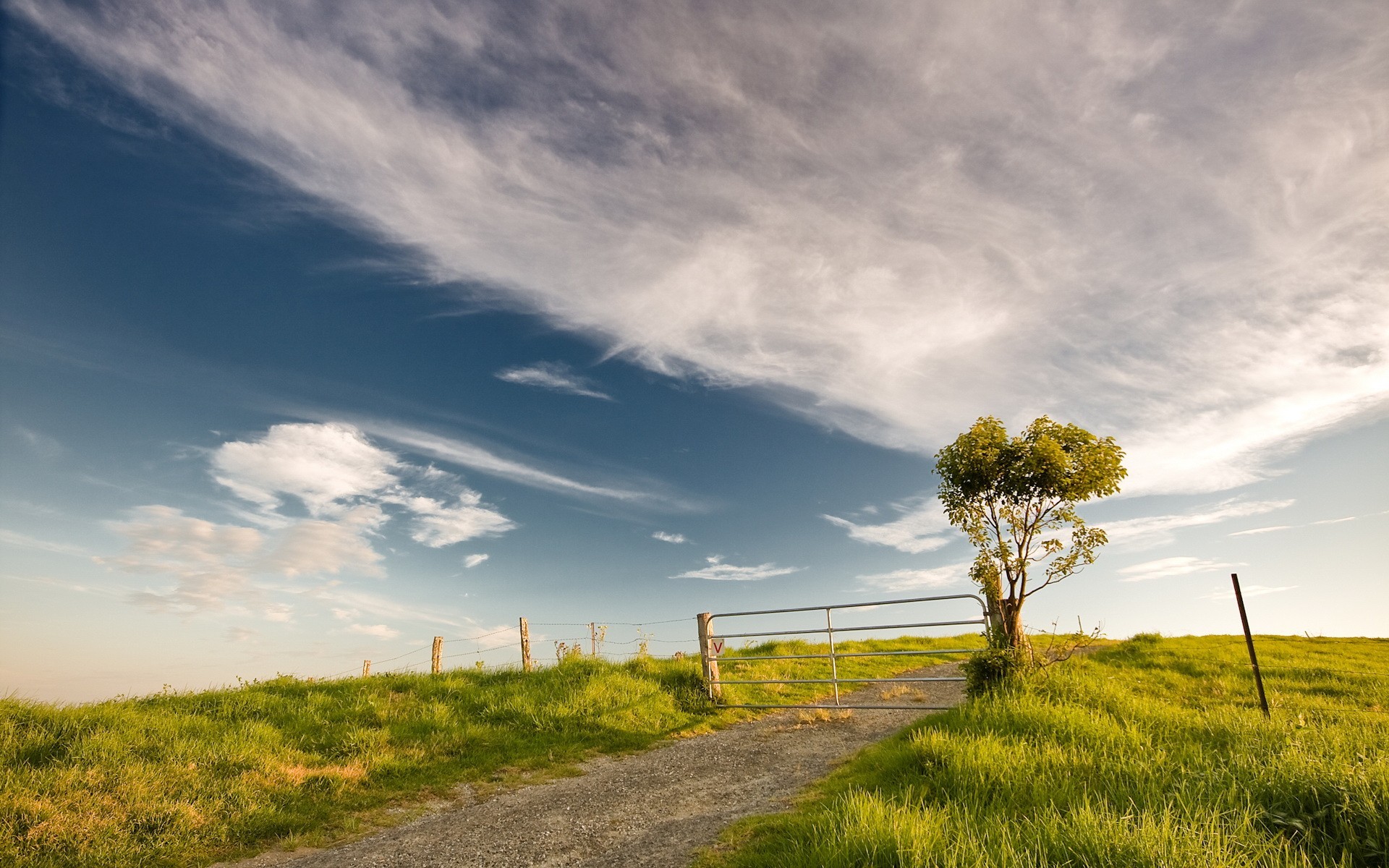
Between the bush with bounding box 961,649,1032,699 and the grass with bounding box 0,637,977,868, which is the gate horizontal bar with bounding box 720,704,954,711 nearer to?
the grass with bounding box 0,637,977,868

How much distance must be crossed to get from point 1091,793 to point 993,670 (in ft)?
16.2

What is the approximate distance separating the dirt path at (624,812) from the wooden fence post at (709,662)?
2.60 metres

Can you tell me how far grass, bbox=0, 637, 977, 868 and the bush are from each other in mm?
4777

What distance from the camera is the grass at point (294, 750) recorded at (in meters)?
7.21

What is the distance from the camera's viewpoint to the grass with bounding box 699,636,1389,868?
417cm

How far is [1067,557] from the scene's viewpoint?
1187 centimetres

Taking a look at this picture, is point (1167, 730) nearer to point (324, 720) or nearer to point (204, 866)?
point (204, 866)

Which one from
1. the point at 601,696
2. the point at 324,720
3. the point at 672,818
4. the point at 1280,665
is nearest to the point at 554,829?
the point at 672,818

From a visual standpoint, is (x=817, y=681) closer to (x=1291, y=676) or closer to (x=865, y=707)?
(x=865, y=707)

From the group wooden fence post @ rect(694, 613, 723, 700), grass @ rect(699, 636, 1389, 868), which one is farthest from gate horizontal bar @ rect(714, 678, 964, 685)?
grass @ rect(699, 636, 1389, 868)

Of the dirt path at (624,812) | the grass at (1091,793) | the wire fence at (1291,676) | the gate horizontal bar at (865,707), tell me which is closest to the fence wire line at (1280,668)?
the wire fence at (1291,676)

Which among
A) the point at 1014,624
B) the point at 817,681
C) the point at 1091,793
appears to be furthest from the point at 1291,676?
the point at 1091,793

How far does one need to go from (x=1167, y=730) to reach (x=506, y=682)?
11.5m

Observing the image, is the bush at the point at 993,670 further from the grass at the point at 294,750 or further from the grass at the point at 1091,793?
the grass at the point at 294,750
